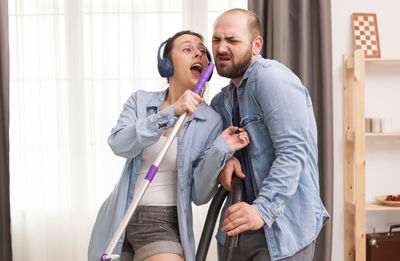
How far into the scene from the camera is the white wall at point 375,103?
350 centimetres

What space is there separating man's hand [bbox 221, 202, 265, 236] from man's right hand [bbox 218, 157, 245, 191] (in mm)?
185

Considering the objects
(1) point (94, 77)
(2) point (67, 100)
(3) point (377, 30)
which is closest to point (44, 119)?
(2) point (67, 100)

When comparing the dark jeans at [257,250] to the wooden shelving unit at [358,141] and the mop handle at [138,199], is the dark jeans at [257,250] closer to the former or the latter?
the mop handle at [138,199]

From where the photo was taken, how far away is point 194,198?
180 cm

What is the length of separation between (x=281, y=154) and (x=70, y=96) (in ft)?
7.41

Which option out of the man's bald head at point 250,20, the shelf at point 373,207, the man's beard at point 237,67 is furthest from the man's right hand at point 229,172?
the shelf at point 373,207

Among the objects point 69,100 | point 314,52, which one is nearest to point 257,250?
point 314,52

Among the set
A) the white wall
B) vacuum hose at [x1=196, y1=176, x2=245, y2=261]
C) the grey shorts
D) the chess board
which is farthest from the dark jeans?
the chess board

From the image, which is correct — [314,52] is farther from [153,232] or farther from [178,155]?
[153,232]

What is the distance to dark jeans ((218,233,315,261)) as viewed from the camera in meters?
1.59

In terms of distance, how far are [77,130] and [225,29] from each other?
2019mm

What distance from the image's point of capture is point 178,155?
69.7 inches

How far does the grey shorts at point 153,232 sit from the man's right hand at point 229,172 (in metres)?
0.25

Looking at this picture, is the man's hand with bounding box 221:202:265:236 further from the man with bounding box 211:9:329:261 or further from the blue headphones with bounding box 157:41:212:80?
the blue headphones with bounding box 157:41:212:80
